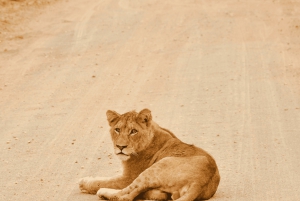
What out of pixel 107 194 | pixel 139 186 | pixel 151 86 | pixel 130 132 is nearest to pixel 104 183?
pixel 107 194

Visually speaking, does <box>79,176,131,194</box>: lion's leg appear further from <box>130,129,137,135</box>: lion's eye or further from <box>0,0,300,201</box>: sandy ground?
<box>130,129,137,135</box>: lion's eye

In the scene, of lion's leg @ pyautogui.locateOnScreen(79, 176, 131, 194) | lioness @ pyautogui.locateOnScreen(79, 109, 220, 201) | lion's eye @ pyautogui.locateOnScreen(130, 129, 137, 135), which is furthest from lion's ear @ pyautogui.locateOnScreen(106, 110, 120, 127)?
lion's leg @ pyautogui.locateOnScreen(79, 176, 131, 194)

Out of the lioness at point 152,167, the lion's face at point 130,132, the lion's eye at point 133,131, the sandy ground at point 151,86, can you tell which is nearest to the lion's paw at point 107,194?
the lioness at point 152,167

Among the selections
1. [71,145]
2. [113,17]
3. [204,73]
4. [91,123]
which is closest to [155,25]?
[113,17]

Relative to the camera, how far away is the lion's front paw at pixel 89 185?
23.0 ft

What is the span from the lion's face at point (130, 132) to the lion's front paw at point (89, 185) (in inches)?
16.6

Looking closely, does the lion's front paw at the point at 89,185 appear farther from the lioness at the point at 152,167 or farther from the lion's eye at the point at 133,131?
the lion's eye at the point at 133,131

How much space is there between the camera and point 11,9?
1872 centimetres

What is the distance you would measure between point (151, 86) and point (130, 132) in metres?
6.11

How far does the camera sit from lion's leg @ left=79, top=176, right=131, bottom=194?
690 centimetres

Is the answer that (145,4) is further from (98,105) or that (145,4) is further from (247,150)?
(247,150)

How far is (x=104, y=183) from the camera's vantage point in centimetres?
693

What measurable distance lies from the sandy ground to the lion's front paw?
0.08 m

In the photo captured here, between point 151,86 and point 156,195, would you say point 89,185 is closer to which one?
point 156,195
